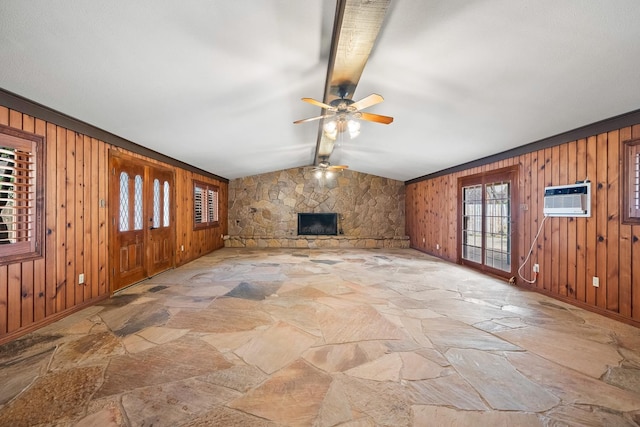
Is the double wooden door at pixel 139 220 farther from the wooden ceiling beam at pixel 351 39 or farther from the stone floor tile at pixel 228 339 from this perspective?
the wooden ceiling beam at pixel 351 39

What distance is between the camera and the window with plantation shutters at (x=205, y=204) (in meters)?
6.63

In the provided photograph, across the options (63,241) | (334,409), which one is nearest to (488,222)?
(334,409)

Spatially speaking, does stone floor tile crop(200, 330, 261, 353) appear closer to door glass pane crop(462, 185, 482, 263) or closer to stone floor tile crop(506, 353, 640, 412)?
stone floor tile crop(506, 353, 640, 412)

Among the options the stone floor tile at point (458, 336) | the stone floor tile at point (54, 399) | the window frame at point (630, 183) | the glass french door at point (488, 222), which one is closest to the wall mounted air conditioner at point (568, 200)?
the window frame at point (630, 183)

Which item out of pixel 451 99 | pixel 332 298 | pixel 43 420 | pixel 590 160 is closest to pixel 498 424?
pixel 332 298

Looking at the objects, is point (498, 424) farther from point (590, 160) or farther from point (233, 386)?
point (590, 160)

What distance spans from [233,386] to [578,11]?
3379 millimetres

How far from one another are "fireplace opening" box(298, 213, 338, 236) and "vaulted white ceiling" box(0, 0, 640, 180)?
504 cm

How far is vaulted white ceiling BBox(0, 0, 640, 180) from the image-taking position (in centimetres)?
179

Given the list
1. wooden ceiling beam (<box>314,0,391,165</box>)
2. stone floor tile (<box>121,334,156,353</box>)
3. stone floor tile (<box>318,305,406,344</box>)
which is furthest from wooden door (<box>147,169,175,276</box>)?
wooden ceiling beam (<box>314,0,391,165</box>)

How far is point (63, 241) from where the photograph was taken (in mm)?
3039

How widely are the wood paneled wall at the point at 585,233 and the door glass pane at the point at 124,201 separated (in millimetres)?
6240

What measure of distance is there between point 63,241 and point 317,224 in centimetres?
646

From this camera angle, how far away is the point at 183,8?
1774 millimetres
